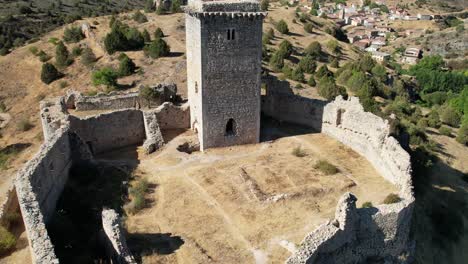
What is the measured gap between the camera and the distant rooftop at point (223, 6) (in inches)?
764

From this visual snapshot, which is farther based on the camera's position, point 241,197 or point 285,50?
point 285,50

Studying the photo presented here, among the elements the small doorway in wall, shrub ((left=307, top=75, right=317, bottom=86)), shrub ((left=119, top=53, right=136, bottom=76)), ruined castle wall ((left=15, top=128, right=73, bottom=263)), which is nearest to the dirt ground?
the small doorway in wall

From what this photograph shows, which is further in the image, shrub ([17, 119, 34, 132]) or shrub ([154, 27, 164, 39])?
shrub ([154, 27, 164, 39])

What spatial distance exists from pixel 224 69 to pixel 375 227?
9.89 m

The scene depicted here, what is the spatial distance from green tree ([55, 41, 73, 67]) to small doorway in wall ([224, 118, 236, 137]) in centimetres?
2081

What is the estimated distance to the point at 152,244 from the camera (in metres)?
14.6

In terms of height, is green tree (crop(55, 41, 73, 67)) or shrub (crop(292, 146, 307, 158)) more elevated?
green tree (crop(55, 41, 73, 67))

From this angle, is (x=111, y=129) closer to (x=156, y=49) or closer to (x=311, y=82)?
(x=156, y=49)

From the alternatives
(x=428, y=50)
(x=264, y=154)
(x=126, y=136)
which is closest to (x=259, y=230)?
(x=264, y=154)

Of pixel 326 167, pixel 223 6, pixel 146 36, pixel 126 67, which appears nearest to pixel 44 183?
pixel 223 6

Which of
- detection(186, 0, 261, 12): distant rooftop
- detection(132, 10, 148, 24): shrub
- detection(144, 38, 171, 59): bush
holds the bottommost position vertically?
detection(144, 38, 171, 59): bush

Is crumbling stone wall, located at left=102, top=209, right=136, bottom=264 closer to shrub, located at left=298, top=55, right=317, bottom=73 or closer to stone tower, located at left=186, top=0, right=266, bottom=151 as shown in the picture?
stone tower, located at left=186, top=0, right=266, bottom=151

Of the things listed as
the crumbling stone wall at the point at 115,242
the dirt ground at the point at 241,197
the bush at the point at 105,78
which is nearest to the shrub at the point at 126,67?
the bush at the point at 105,78

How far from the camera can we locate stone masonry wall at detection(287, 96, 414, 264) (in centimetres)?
1360
